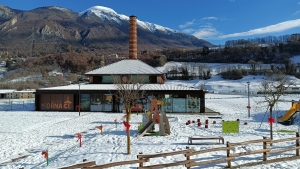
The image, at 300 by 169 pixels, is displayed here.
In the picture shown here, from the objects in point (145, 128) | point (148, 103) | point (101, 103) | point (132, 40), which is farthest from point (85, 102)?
point (132, 40)

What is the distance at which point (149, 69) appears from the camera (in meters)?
34.0

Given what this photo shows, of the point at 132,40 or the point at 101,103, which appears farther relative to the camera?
the point at 132,40

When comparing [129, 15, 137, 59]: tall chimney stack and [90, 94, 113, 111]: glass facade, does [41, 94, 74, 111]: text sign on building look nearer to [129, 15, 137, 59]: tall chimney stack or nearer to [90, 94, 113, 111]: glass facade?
[90, 94, 113, 111]: glass facade

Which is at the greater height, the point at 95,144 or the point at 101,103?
the point at 101,103

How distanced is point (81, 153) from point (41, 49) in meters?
187

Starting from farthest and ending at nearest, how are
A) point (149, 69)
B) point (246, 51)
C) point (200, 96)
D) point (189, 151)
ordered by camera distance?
point (246, 51) → point (149, 69) → point (200, 96) → point (189, 151)

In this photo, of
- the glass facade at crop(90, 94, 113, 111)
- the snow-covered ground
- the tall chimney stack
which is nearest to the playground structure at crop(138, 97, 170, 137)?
the snow-covered ground

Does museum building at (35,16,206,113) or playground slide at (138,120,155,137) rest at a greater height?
museum building at (35,16,206,113)

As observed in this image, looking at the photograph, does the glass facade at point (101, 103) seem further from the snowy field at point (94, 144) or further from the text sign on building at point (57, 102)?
the snowy field at point (94, 144)

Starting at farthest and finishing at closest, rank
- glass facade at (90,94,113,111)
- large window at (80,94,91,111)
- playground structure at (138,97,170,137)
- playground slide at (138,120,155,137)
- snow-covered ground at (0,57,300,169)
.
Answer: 1. large window at (80,94,91,111)
2. glass facade at (90,94,113,111)
3. playground structure at (138,97,170,137)
4. playground slide at (138,120,155,137)
5. snow-covered ground at (0,57,300,169)

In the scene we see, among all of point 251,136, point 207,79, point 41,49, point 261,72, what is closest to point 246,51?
point 261,72

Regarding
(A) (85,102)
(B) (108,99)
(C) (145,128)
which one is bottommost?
(C) (145,128)

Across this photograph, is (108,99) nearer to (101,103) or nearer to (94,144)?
(101,103)

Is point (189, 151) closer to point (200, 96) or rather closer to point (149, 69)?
point (200, 96)
